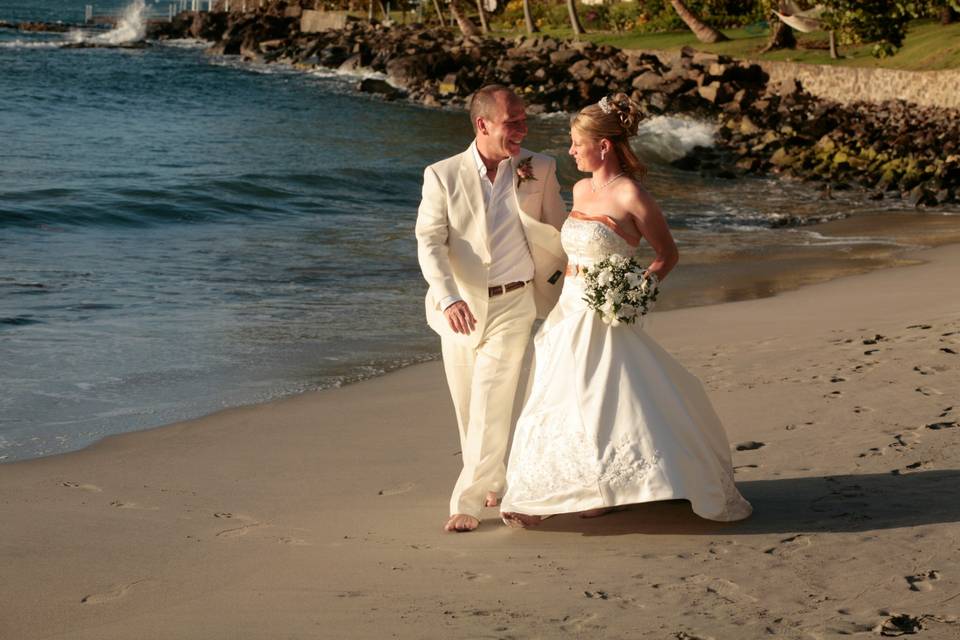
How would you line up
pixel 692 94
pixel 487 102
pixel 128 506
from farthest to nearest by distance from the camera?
pixel 692 94 < pixel 128 506 < pixel 487 102

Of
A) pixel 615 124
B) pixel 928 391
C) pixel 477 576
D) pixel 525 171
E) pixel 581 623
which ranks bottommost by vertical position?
pixel 477 576

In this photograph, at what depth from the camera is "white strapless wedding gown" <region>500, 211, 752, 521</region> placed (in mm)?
5309

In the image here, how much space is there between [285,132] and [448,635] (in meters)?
30.1

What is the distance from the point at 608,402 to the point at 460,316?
0.74 metres

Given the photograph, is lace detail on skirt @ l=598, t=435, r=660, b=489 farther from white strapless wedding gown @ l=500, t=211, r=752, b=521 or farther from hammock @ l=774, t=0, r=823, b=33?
hammock @ l=774, t=0, r=823, b=33

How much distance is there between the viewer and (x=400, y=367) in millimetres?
9617

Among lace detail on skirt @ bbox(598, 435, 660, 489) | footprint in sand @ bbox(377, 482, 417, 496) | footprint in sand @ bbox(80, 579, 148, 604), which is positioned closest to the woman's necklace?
lace detail on skirt @ bbox(598, 435, 660, 489)

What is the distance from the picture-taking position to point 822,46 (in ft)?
127

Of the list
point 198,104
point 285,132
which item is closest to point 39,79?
point 198,104

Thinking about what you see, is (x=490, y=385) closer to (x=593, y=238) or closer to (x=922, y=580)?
(x=593, y=238)

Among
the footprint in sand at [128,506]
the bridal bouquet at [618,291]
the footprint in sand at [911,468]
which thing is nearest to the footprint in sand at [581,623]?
the bridal bouquet at [618,291]

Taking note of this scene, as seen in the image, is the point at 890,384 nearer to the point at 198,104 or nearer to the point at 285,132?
the point at 285,132

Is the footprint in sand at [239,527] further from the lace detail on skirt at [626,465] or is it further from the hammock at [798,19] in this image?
the hammock at [798,19]

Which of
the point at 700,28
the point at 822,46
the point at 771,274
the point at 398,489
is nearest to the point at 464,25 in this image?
the point at 700,28
